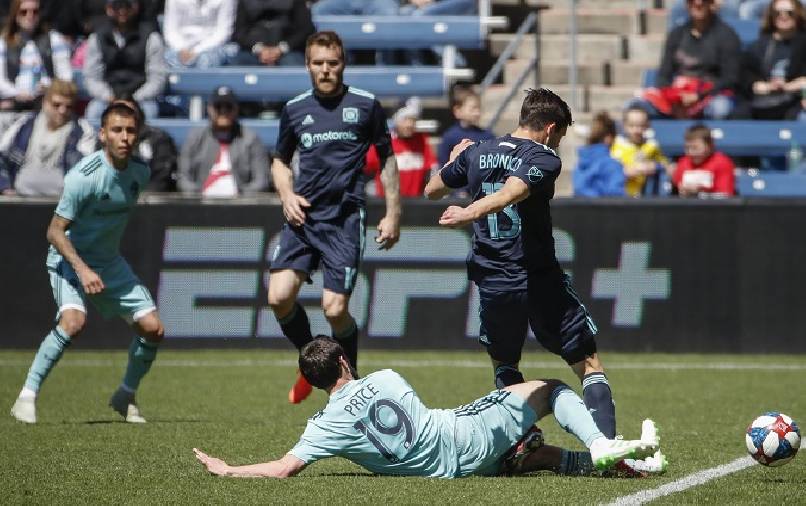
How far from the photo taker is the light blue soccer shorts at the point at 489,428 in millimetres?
6793

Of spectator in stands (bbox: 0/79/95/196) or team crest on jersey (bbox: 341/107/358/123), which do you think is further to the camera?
spectator in stands (bbox: 0/79/95/196)

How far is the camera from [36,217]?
14.1 m

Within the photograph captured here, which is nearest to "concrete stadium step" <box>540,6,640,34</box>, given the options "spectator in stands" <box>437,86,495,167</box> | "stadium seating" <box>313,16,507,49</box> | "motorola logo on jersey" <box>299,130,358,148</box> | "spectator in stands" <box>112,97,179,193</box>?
"stadium seating" <box>313,16,507,49</box>

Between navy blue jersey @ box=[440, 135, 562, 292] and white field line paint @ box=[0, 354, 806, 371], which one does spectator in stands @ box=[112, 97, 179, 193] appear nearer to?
white field line paint @ box=[0, 354, 806, 371]

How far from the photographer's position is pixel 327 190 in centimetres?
953

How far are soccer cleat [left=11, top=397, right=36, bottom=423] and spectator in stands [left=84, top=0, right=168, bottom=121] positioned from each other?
7397 millimetres

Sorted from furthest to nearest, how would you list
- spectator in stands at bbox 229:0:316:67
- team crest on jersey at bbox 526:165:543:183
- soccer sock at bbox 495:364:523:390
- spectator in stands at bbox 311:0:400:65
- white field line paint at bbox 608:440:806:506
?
spectator in stands at bbox 311:0:400:65
spectator in stands at bbox 229:0:316:67
soccer sock at bbox 495:364:523:390
team crest on jersey at bbox 526:165:543:183
white field line paint at bbox 608:440:806:506

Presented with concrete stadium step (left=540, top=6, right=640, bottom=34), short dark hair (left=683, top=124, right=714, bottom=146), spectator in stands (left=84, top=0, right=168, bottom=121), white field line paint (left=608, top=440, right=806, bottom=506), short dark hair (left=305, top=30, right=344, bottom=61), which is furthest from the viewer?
concrete stadium step (left=540, top=6, right=640, bottom=34)

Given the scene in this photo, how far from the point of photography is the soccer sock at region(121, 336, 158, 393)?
9570 millimetres

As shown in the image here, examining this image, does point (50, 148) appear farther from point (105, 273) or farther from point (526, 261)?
point (526, 261)

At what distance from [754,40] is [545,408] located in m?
10.8

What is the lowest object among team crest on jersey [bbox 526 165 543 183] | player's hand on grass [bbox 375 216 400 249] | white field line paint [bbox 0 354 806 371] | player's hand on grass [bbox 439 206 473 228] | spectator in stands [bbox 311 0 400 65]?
white field line paint [bbox 0 354 806 371]

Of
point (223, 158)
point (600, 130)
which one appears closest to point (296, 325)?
point (223, 158)

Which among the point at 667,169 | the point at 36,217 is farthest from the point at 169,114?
the point at 667,169
